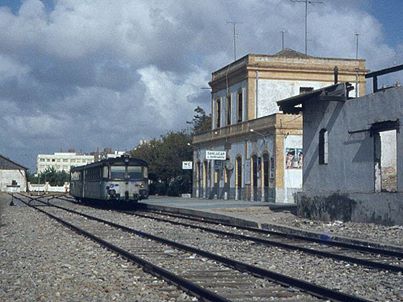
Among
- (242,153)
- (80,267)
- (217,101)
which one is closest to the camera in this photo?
(80,267)

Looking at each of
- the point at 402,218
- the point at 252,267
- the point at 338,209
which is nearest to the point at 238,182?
the point at 338,209

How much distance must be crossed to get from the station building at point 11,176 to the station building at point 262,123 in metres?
80.9

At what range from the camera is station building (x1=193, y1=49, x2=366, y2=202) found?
46750 mm

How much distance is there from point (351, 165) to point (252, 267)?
15217 millimetres

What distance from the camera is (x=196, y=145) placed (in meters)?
64.9

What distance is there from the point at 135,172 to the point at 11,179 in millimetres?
101263

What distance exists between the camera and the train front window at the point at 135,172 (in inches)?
1585

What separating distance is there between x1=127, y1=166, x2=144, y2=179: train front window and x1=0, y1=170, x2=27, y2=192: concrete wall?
95.8 metres

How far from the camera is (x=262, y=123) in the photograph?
161 ft

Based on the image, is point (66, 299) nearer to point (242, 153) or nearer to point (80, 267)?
point (80, 267)

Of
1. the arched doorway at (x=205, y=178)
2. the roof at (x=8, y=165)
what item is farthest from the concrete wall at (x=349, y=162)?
the roof at (x=8, y=165)

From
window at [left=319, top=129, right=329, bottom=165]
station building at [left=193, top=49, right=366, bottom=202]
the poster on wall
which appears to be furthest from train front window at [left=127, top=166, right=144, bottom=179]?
window at [left=319, top=129, right=329, bottom=165]

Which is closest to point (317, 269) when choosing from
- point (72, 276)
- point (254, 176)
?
point (72, 276)

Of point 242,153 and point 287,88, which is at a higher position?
point 287,88
